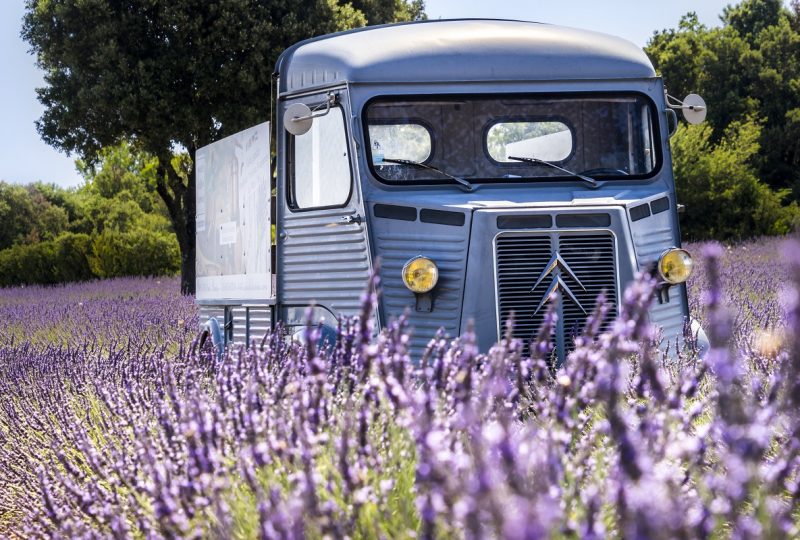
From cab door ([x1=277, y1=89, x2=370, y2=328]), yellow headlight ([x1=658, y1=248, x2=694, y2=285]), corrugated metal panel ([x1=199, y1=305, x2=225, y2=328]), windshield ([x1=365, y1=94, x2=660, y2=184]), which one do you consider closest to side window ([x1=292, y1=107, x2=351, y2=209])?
cab door ([x1=277, y1=89, x2=370, y2=328])

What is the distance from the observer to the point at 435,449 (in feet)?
6.62

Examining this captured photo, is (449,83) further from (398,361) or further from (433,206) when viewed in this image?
(398,361)

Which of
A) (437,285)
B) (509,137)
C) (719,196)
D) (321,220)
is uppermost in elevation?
(719,196)

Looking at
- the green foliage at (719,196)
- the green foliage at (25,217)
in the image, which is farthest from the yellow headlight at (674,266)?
the green foliage at (25,217)

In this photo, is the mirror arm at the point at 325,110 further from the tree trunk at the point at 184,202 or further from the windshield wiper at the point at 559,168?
the tree trunk at the point at 184,202

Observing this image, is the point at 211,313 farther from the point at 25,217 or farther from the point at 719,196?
the point at 25,217

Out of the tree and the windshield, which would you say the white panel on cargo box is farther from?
the tree

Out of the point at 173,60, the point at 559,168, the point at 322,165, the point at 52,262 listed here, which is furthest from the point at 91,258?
the point at 559,168

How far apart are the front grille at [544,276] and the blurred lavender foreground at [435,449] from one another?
39cm

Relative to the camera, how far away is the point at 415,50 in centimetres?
616

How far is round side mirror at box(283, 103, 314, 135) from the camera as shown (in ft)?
19.9

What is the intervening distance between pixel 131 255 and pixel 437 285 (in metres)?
24.2

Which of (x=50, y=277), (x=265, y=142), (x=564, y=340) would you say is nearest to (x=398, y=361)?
(x=564, y=340)

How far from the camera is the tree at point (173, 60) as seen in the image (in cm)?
2050
